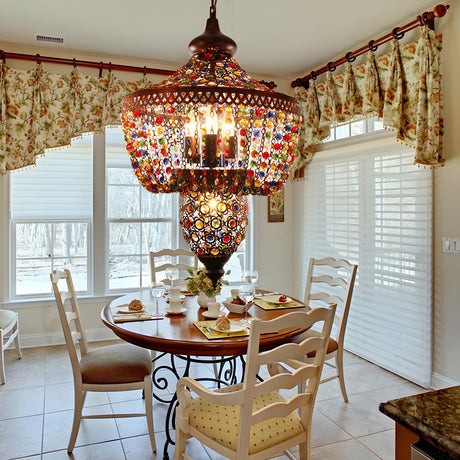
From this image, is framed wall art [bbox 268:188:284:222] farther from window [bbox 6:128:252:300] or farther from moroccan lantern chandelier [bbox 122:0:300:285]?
moroccan lantern chandelier [bbox 122:0:300:285]

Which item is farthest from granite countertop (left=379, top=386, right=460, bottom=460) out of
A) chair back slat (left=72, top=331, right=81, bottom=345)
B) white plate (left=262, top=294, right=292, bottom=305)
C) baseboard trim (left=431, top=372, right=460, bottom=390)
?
baseboard trim (left=431, top=372, right=460, bottom=390)

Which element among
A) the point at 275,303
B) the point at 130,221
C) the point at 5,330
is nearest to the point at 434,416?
the point at 275,303

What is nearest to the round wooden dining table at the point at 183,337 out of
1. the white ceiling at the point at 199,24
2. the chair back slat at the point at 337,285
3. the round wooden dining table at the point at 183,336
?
the round wooden dining table at the point at 183,336

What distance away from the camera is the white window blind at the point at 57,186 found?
4.03 m

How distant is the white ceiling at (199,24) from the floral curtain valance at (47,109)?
0.94ft

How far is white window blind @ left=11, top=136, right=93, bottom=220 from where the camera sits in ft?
13.2

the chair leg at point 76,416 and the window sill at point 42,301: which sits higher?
the window sill at point 42,301

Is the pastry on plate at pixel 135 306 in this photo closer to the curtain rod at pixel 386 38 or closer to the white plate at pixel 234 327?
the white plate at pixel 234 327

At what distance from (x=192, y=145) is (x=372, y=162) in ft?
7.91

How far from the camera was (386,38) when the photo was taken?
3.40 m

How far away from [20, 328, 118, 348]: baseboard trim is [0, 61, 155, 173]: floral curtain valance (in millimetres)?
1571

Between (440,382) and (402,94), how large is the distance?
83.8 inches

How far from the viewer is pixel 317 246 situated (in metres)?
4.52

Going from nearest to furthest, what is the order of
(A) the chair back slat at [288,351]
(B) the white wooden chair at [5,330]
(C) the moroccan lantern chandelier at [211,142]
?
1. (A) the chair back slat at [288,351]
2. (C) the moroccan lantern chandelier at [211,142]
3. (B) the white wooden chair at [5,330]
